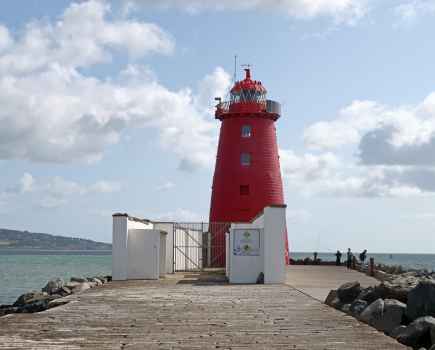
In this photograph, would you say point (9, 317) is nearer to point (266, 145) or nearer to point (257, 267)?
point (257, 267)

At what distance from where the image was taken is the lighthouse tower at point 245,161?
35.2m

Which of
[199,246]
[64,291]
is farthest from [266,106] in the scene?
[64,291]

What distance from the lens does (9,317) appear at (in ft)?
40.8

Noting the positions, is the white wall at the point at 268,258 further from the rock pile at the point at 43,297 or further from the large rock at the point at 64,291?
the large rock at the point at 64,291

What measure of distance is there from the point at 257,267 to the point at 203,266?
1189cm

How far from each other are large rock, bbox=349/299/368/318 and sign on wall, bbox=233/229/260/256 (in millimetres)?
10275

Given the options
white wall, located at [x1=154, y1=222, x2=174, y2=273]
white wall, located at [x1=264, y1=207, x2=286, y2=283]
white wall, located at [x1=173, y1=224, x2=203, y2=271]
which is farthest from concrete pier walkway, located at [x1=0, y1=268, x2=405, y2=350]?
white wall, located at [x1=173, y1=224, x2=203, y2=271]

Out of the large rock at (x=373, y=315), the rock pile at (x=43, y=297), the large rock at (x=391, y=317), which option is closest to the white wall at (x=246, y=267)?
the rock pile at (x=43, y=297)

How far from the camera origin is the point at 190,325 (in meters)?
11.6

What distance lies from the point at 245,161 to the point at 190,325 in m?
24.1

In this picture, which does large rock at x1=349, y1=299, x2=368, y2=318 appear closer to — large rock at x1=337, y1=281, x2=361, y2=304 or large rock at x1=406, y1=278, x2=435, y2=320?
large rock at x1=337, y1=281, x2=361, y2=304

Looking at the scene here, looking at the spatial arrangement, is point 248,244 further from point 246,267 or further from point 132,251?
point 132,251

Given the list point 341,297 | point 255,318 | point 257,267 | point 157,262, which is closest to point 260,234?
point 257,267

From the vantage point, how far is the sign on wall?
24.0 meters
